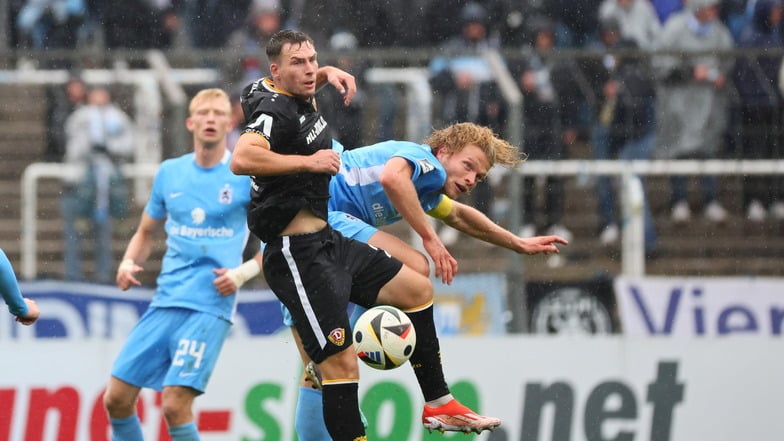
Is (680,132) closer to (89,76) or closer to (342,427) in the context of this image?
(89,76)

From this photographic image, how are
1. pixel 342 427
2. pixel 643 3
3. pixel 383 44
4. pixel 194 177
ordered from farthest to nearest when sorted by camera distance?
pixel 643 3
pixel 383 44
pixel 194 177
pixel 342 427

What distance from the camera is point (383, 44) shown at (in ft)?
37.6

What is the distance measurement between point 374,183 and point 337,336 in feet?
3.11

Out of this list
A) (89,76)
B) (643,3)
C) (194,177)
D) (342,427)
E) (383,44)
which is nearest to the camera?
(342,427)

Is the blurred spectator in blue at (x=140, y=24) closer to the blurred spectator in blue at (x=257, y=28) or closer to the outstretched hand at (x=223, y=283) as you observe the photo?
the blurred spectator in blue at (x=257, y=28)

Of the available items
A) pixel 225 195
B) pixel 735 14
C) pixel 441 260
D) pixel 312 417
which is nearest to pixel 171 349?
pixel 225 195

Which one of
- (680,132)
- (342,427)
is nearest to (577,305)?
(680,132)

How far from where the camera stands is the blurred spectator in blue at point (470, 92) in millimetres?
10672

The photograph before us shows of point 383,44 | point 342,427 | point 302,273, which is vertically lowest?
point 342,427

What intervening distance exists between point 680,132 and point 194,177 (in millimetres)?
4600

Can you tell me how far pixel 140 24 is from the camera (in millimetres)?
11531

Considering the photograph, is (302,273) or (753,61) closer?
(302,273)

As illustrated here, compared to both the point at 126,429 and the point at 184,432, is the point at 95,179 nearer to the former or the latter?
the point at 126,429

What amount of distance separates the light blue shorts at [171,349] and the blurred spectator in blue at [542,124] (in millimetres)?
3737
